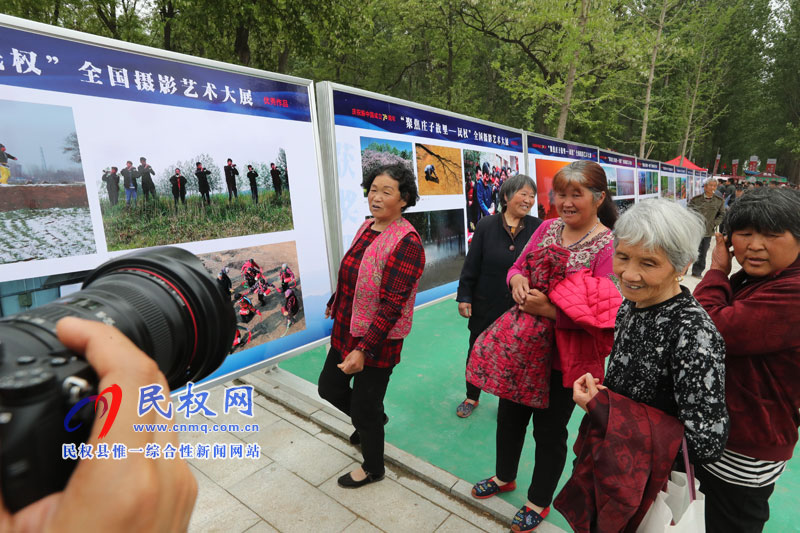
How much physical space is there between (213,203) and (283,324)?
83 centimetres

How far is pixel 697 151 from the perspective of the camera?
36781mm

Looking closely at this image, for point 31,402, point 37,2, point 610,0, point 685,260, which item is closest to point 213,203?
point 31,402

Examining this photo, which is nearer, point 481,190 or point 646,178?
point 481,190

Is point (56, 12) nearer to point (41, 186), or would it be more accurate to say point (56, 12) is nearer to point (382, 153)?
point (382, 153)

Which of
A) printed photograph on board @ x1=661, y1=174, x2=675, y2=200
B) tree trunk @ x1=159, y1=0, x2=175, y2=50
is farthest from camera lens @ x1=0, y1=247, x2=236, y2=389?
printed photograph on board @ x1=661, y1=174, x2=675, y2=200

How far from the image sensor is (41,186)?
1.59 meters

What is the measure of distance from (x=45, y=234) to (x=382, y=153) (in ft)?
7.07

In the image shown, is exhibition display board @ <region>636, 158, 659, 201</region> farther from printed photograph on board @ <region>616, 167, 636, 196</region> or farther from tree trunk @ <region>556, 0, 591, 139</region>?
tree trunk @ <region>556, 0, 591, 139</region>

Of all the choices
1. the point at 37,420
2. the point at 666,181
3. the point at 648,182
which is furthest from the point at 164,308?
the point at 666,181

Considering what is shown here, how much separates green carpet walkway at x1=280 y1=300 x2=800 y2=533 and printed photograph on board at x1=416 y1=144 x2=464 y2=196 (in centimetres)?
159

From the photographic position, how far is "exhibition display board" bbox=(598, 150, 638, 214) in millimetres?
8156

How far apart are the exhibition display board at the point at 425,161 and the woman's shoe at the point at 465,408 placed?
1.03 metres

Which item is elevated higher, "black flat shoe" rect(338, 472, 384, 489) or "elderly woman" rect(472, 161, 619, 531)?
"elderly woman" rect(472, 161, 619, 531)

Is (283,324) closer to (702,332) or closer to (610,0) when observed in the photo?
(702,332)
